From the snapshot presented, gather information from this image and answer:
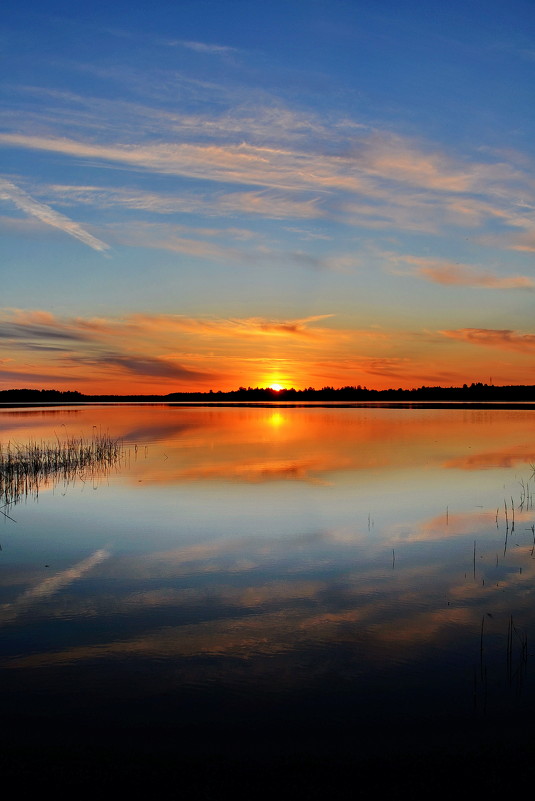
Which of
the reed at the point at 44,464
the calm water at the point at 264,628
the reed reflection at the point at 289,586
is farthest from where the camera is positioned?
the reed at the point at 44,464

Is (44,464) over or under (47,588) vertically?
over

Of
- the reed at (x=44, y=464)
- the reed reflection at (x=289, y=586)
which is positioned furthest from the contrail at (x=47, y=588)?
the reed at (x=44, y=464)

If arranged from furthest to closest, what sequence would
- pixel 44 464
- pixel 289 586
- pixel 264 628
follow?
1. pixel 44 464
2. pixel 289 586
3. pixel 264 628

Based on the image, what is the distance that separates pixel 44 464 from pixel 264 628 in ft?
55.8

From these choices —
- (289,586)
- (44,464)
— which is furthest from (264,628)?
(44,464)

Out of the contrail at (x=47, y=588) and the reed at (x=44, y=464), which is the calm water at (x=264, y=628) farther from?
the reed at (x=44, y=464)

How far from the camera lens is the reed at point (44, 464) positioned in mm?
17016

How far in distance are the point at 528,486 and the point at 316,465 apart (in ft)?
25.8

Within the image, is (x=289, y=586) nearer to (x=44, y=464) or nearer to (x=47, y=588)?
(x=47, y=588)

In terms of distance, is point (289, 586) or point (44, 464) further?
point (44, 464)

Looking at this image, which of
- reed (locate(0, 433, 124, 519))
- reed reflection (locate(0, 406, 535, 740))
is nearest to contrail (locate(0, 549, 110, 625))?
reed reflection (locate(0, 406, 535, 740))

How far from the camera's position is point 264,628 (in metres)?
6.88

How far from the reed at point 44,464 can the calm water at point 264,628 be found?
1.40 metres

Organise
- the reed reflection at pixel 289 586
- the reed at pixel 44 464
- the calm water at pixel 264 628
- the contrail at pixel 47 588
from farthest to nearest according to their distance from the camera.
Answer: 1. the reed at pixel 44 464
2. the contrail at pixel 47 588
3. the reed reflection at pixel 289 586
4. the calm water at pixel 264 628
